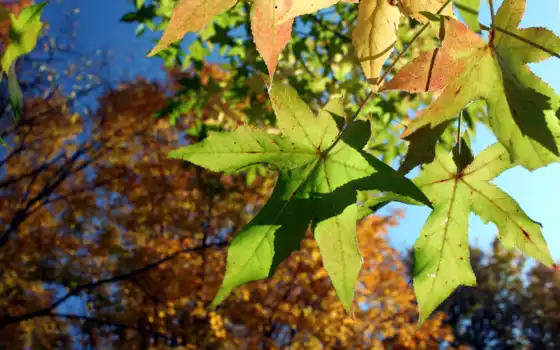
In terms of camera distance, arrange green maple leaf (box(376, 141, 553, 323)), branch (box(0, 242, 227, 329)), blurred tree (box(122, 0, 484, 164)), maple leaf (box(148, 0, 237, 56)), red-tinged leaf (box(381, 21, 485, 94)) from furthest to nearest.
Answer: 1. branch (box(0, 242, 227, 329))
2. blurred tree (box(122, 0, 484, 164))
3. green maple leaf (box(376, 141, 553, 323))
4. red-tinged leaf (box(381, 21, 485, 94))
5. maple leaf (box(148, 0, 237, 56))

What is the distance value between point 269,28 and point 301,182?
26cm

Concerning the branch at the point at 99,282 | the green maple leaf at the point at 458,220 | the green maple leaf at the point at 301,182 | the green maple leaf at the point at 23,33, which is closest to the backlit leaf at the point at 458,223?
the green maple leaf at the point at 458,220

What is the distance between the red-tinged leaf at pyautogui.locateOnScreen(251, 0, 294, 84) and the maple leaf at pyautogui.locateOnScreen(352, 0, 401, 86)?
6.5 inches

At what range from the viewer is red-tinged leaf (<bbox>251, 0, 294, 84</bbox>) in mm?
542

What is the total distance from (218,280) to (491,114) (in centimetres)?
638

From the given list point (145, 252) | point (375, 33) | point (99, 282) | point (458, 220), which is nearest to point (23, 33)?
point (375, 33)

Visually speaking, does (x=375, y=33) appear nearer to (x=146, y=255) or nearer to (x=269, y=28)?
(x=269, y=28)

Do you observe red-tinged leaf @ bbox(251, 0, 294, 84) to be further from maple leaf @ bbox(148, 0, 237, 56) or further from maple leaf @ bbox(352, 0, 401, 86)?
maple leaf @ bbox(352, 0, 401, 86)

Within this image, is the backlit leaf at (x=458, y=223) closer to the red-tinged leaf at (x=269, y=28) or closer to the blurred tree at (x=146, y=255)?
the red-tinged leaf at (x=269, y=28)

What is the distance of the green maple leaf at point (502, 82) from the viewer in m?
0.58

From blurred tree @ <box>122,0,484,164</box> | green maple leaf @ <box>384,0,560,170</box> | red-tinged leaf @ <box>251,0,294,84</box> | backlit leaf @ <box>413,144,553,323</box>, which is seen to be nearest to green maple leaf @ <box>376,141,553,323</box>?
backlit leaf @ <box>413,144,553,323</box>

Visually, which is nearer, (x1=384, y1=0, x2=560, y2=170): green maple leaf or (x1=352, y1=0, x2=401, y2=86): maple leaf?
(x1=384, y1=0, x2=560, y2=170): green maple leaf

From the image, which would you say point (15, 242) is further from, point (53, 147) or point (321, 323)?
point (321, 323)

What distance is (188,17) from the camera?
1.68 ft
